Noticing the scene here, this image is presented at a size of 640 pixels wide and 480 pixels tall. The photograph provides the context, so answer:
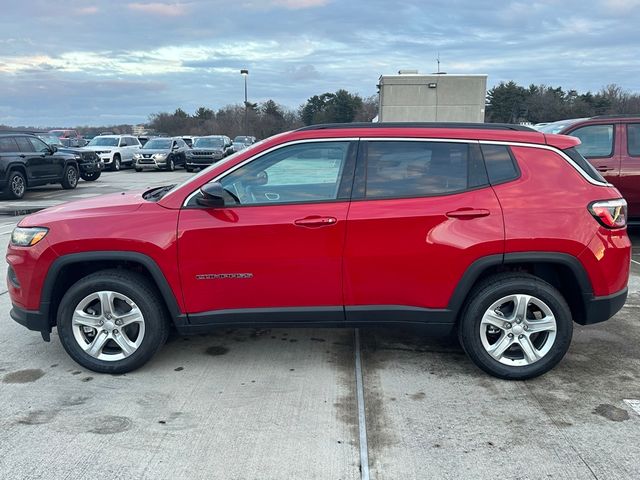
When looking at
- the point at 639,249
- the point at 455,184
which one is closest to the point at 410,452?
the point at 455,184

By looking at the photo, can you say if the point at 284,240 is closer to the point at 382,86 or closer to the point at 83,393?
the point at 83,393

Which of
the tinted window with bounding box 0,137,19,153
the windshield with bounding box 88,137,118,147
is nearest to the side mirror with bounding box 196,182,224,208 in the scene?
the tinted window with bounding box 0,137,19,153

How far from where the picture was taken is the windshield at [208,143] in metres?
A: 26.3

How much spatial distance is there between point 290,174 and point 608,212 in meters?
2.24

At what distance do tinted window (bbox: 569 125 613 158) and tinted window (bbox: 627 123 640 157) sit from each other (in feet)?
0.78

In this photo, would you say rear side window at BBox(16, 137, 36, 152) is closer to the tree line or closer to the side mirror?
the side mirror

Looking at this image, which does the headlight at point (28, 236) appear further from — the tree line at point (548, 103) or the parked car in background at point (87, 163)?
the tree line at point (548, 103)

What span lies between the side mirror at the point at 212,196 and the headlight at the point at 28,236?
3.85 ft

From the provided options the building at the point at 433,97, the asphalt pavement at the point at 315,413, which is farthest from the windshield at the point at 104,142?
the asphalt pavement at the point at 315,413

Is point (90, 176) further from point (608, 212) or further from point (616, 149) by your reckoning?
point (608, 212)

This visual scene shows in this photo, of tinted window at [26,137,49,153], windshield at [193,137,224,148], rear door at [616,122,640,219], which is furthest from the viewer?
windshield at [193,137,224,148]

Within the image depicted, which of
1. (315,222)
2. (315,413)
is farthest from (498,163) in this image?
(315,413)

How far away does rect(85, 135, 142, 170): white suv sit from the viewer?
25688mm

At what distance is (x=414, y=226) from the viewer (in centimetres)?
364
